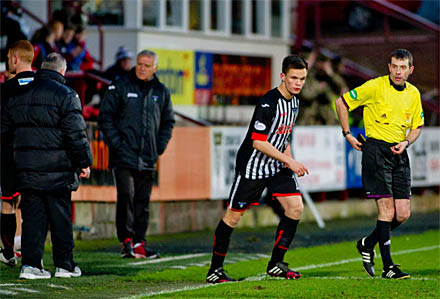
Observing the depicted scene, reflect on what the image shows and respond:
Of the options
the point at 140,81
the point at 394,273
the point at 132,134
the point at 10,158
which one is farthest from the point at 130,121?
the point at 394,273

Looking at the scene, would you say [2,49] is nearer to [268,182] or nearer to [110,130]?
[110,130]

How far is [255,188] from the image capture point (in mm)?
10117

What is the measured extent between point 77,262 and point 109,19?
11.8m

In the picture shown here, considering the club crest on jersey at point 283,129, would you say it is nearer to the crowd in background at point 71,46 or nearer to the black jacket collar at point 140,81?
the black jacket collar at point 140,81

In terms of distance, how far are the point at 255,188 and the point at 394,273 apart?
1.47 m

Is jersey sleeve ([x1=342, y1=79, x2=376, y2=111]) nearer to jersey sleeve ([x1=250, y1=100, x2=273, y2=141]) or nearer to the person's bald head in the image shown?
jersey sleeve ([x1=250, y1=100, x2=273, y2=141])

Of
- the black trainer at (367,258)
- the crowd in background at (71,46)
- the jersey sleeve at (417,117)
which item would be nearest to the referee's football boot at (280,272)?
the black trainer at (367,258)

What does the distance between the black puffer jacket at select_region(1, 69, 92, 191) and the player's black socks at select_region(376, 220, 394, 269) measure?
273 cm

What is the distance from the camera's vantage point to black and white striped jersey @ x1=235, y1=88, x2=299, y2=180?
9.97 m

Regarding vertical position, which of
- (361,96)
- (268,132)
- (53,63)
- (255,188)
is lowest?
(255,188)

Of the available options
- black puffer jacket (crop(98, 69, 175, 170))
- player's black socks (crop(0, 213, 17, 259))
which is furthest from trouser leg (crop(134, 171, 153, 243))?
player's black socks (crop(0, 213, 17, 259))

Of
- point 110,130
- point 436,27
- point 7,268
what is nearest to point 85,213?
point 110,130

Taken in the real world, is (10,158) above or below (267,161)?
below

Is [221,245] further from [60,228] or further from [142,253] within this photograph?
[142,253]
